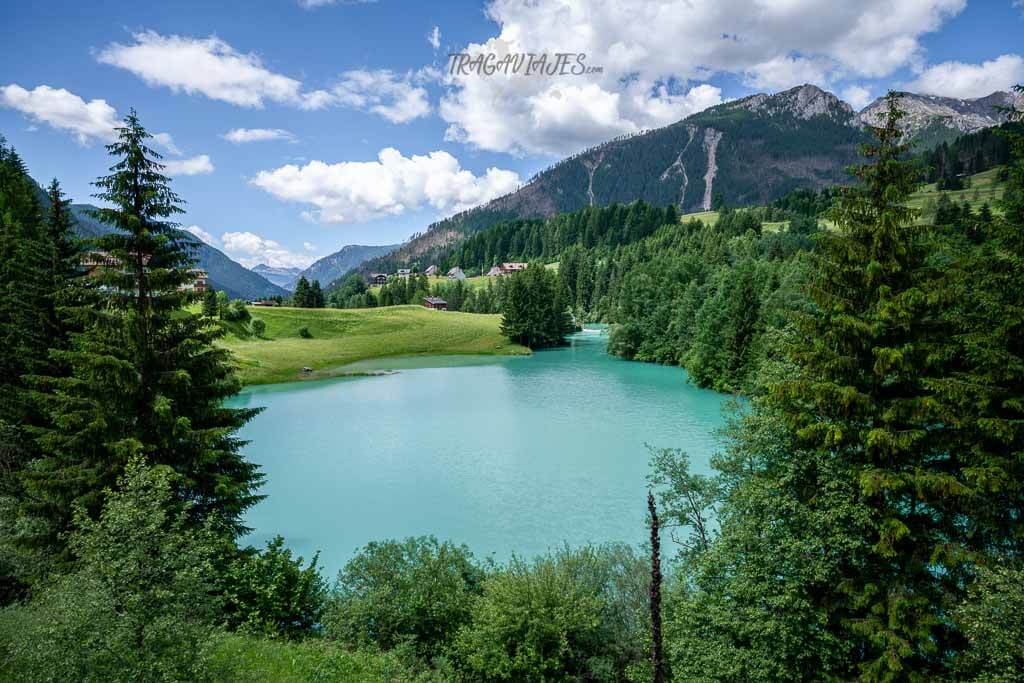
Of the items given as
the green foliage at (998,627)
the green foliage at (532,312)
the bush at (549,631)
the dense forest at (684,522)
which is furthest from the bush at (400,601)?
the green foliage at (532,312)

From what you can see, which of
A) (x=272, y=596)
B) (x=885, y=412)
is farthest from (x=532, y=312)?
(x=885, y=412)

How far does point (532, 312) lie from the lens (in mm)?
94688

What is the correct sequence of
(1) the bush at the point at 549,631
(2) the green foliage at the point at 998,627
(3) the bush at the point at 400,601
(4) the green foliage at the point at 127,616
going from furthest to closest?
(3) the bush at the point at 400,601 < (1) the bush at the point at 549,631 < (2) the green foliage at the point at 998,627 < (4) the green foliage at the point at 127,616

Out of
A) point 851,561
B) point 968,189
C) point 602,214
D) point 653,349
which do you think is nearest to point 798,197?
point 968,189

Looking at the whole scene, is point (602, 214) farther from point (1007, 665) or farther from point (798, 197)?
point (1007, 665)

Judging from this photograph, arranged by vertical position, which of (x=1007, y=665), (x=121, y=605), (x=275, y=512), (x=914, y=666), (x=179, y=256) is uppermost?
(x=179, y=256)

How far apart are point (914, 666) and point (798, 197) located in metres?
186

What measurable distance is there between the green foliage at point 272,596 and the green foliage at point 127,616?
435 centimetres

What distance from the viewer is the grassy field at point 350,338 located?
69688 millimetres

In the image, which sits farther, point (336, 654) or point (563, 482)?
point (563, 482)

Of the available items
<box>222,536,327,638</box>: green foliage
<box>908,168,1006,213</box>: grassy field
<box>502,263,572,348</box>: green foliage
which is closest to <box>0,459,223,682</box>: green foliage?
<box>222,536,327,638</box>: green foliage

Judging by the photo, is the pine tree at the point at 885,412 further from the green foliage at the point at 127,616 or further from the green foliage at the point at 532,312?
the green foliage at the point at 532,312

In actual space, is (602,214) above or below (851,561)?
above

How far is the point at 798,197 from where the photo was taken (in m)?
170
